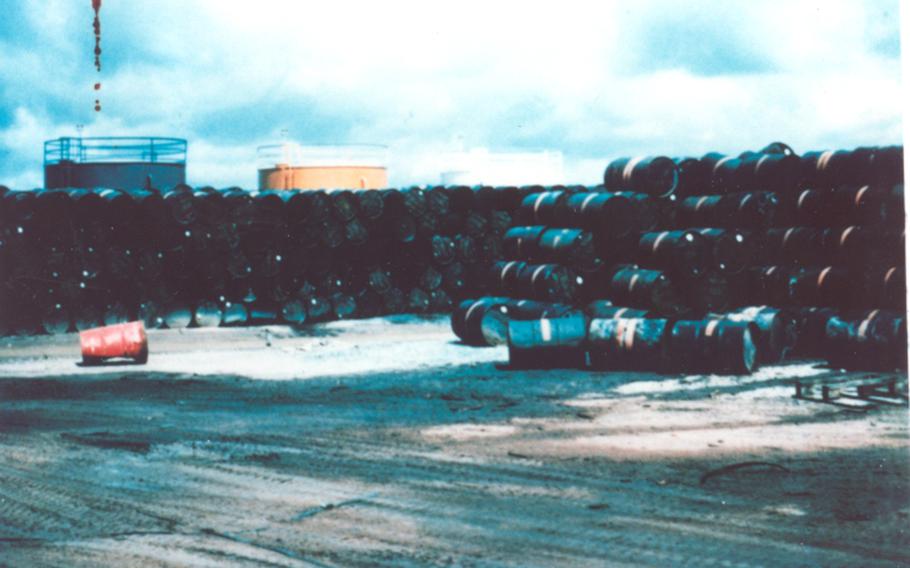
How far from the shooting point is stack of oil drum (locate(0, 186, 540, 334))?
1770 cm

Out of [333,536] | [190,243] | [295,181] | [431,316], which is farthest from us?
[295,181]

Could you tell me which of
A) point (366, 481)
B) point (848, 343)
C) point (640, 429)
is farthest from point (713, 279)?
point (366, 481)

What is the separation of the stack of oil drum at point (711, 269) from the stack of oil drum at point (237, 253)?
4.04 meters

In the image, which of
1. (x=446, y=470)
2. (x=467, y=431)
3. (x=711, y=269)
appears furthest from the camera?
(x=711, y=269)

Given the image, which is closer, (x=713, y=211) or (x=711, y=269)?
(x=711, y=269)

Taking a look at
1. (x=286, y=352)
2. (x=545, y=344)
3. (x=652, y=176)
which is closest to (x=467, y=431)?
(x=545, y=344)

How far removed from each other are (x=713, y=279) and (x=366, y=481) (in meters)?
8.90

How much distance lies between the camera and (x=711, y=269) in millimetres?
15062

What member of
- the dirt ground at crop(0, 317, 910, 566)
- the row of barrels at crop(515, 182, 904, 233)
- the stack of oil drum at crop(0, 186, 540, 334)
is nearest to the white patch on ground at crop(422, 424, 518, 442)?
the dirt ground at crop(0, 317, 910, 566)

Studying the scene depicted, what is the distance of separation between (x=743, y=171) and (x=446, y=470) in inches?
393

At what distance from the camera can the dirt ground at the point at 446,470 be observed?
5.77 metres

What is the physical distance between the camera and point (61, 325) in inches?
691

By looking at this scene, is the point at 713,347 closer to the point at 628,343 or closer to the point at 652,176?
the point at 628,343

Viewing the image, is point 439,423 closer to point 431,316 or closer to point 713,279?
point 713,279
